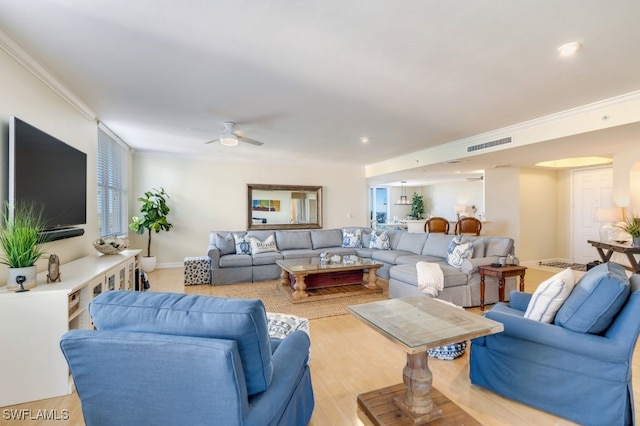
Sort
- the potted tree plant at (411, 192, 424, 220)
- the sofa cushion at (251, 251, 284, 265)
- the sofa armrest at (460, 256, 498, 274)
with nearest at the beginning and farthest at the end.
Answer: the sofa armrest at (460, 256, 498, 274), the sofa cushion at (251, 251, 284, 265), the potted tree plant at (411, 192, 424, 220)

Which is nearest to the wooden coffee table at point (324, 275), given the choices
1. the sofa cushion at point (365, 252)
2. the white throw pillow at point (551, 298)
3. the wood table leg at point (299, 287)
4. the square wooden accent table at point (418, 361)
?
the wood table leg at point (299, 287)

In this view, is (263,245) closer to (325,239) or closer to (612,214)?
(325,239)

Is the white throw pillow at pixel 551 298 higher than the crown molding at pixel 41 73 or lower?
lower

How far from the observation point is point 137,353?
3.70 feet

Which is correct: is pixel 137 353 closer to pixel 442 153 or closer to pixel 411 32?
pixel 411 32

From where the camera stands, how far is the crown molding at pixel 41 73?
2.26 metres

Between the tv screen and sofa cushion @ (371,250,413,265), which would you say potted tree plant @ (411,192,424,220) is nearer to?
sofa cushion @ (371,250,413,265)

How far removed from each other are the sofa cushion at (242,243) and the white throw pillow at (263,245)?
7cm

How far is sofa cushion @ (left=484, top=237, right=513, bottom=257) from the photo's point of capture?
422cm

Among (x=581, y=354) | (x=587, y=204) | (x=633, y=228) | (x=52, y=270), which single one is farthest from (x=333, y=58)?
(x=587, y=204)

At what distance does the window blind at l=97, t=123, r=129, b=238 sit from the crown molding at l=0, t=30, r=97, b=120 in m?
0.99

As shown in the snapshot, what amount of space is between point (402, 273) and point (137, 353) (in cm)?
350

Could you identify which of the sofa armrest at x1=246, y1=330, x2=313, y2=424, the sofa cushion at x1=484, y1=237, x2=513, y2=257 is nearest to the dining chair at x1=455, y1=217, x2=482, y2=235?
the sofa cushion at x1=484, y1=237, x2=513, y2=257

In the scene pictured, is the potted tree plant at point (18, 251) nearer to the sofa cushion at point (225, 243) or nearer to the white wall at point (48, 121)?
the white wall at point (48, 121)
